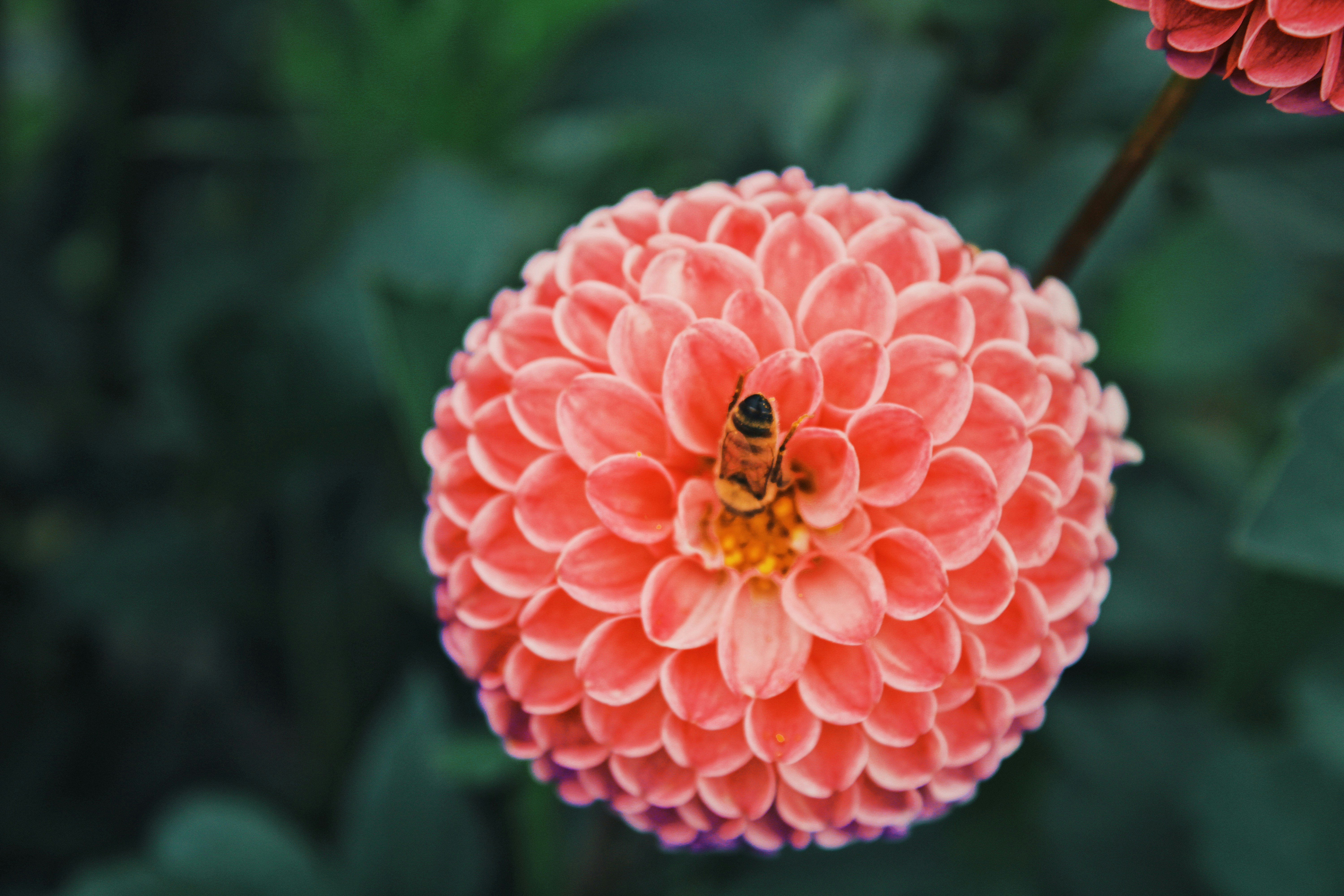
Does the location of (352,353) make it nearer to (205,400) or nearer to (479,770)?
(205,400)

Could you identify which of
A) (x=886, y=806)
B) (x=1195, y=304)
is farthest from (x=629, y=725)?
(x=1195, y=304)

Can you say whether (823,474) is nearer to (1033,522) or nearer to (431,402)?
(1033,522)

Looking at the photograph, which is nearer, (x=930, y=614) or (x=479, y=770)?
(x=930, y=614)

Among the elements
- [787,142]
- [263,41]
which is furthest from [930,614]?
[263,41]

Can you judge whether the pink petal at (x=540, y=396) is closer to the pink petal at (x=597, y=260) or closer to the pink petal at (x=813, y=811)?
the pink petal at (x=597, y=260)

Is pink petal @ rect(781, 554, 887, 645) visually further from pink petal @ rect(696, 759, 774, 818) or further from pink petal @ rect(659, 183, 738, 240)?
pink petal @ rect(659, 183, 738, 240)

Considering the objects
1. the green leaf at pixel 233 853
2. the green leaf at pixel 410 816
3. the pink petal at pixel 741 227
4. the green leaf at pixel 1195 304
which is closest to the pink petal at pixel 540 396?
the pink petal at pixel 741 227
